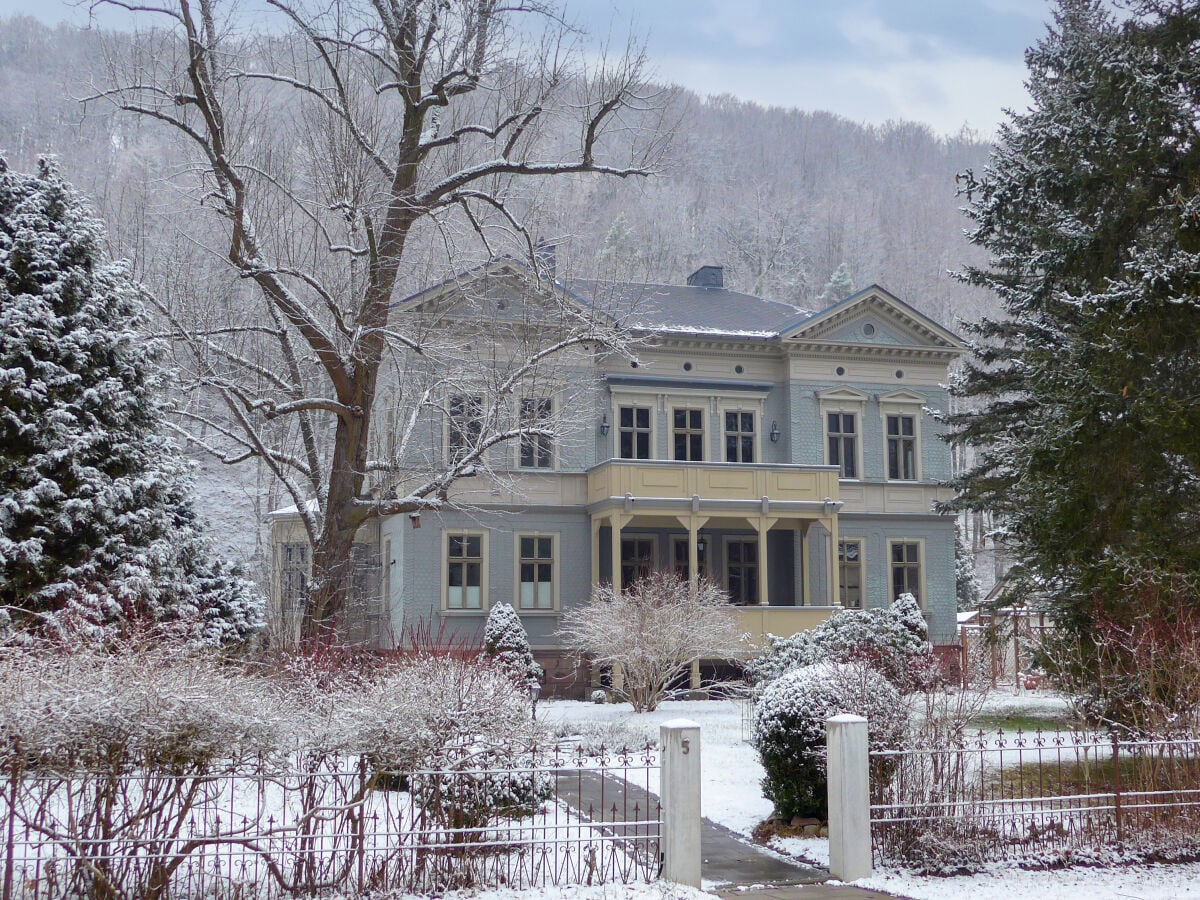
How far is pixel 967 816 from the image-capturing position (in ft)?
31.6

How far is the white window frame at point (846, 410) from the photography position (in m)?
30.8

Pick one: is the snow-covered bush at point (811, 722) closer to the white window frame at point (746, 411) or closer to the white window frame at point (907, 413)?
the white window frame at point (746, 411)

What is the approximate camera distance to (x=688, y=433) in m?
30.1

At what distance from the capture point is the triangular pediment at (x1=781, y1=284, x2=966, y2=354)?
1205 inches

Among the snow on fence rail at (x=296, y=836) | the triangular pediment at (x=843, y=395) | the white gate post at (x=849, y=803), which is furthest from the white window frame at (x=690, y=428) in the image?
the snow on fence rail at (x=296, y=836)

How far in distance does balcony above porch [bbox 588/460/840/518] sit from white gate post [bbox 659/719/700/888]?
59.4ft

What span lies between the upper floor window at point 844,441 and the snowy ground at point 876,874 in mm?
12818

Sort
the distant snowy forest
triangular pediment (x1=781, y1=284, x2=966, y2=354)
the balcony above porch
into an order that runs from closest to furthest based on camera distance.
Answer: the distant snowy forest
the balcony above porch
triangular pediment (x1=781, y1=284, x2=966, y2=354)

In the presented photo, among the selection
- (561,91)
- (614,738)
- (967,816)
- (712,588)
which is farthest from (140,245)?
(967,816)

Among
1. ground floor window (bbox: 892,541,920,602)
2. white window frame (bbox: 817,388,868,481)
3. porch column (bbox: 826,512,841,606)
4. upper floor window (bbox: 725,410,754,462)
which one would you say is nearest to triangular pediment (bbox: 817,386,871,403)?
white window frame (bbox: 817,388,868,481)

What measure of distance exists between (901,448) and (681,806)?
80.3 feet

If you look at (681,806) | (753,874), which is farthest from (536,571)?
(681,806)

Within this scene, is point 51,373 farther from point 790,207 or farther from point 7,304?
point 790,207

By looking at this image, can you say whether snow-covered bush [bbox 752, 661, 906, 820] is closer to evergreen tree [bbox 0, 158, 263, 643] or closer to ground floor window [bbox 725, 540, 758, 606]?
evergreen tree [bbox 0, 158, 263, 643]
